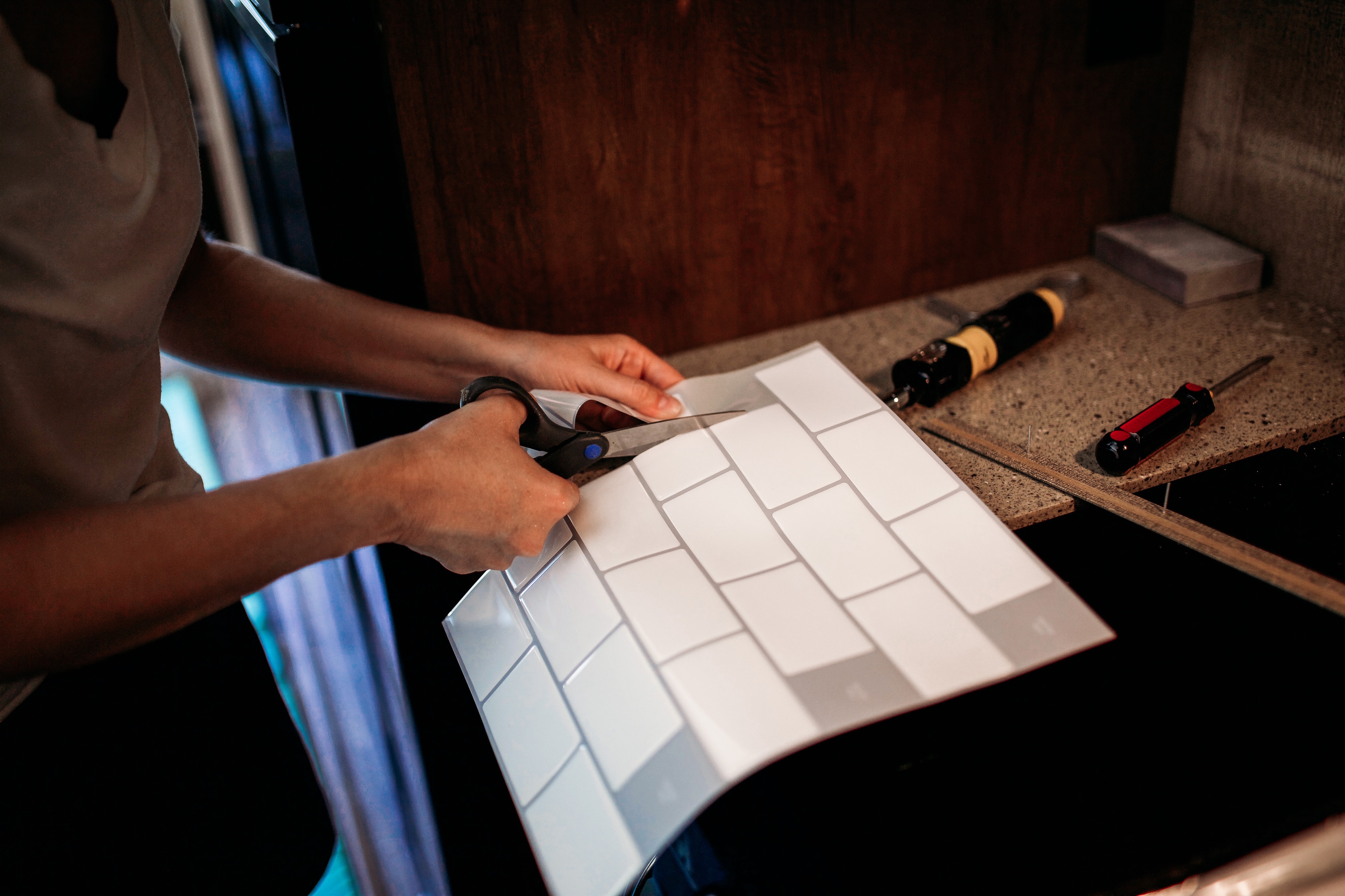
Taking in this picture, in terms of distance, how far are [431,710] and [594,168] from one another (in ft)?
2.22

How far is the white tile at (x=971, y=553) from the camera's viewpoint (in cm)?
68

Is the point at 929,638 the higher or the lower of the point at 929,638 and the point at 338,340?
the lower

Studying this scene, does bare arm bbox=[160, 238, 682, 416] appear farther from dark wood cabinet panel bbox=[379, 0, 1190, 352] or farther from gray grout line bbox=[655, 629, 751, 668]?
gray grout line bbox=[655, 629, 751, 668]

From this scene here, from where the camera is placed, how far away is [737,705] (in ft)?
2.00

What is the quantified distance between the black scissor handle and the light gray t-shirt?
27cm

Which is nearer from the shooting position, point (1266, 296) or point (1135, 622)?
point (1135, 622)

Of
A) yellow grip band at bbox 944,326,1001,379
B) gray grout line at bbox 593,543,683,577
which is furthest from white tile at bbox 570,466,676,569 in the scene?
yellow grip band at bbox 944,326,1001,379

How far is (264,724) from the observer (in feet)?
3.07

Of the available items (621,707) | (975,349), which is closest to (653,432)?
(621,707)

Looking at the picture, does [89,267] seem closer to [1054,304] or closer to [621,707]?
[621,707]

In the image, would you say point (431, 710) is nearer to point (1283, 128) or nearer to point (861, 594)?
point (861, 594)

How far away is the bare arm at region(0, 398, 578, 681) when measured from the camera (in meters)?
0.58

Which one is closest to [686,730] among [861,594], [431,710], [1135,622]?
[861,594]

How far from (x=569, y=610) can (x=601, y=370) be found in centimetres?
25
